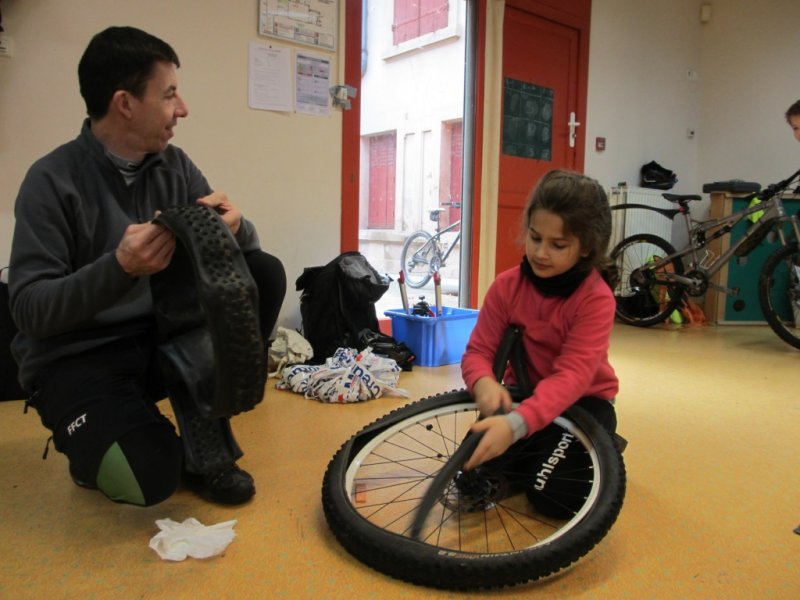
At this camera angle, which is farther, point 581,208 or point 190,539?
point 581,208

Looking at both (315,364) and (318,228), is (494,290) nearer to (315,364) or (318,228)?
(315,364)

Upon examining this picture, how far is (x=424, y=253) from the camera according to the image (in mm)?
5613

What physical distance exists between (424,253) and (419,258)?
0.23 ft

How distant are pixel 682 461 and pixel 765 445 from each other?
33cm

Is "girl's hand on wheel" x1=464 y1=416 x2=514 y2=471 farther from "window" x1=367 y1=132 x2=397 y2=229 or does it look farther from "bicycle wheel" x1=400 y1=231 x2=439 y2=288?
"window" x1=367 y1=132 x2=397 y2=229

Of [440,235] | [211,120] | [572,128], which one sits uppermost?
[572,128]

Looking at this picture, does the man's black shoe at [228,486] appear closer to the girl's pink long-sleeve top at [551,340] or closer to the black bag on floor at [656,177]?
the girl's pink long-sleeve top at [551,340]

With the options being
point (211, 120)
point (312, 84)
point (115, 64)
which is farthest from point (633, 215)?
point (115, 64)

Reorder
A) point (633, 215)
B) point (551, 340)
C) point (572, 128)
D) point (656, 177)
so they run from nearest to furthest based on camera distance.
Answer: point (551, 340), point (572, 128), point (633, 215), point (656, 177)

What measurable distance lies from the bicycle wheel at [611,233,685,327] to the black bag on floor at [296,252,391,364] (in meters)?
1.91

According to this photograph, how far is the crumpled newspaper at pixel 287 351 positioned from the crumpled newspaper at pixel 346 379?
0.35ft

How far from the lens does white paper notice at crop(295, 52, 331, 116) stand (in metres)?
2.72

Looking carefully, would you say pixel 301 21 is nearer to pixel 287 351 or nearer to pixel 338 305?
pixel 338 305

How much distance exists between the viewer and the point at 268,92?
264 cm
